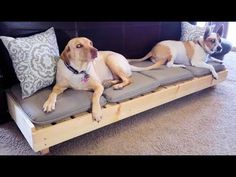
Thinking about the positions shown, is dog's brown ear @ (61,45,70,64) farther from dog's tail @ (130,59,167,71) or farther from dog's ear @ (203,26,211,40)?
dog's ear @ (203,26,211,40)

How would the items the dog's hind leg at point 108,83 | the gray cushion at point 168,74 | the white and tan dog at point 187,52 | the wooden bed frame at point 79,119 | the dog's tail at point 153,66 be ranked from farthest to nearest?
1. the white and tan dog at point 187,52
2. the dog's tail at point 153,66
3. the gray cushion at point 168,74
4. the dog's hind leg at point 108,83
5. the wooden bed frame at point 79,119

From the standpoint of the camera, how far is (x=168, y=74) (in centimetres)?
219

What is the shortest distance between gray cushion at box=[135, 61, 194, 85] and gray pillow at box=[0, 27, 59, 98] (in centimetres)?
91

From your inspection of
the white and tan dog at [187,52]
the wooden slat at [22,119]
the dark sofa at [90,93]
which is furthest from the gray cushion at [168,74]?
the wooden slat at [22,119]

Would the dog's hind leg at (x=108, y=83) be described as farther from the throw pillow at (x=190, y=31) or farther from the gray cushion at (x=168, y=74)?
the throw pillow at (x=190, y=31)

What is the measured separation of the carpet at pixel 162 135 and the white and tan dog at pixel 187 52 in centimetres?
45

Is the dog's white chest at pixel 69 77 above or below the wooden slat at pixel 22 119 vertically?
above

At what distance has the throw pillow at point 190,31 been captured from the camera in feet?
8.84

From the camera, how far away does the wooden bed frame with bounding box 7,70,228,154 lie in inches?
57.2

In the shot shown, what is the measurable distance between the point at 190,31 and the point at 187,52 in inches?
14.0

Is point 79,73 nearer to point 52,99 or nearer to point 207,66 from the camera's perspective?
point 52,99

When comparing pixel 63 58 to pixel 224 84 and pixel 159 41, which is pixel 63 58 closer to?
pixel 159 41
